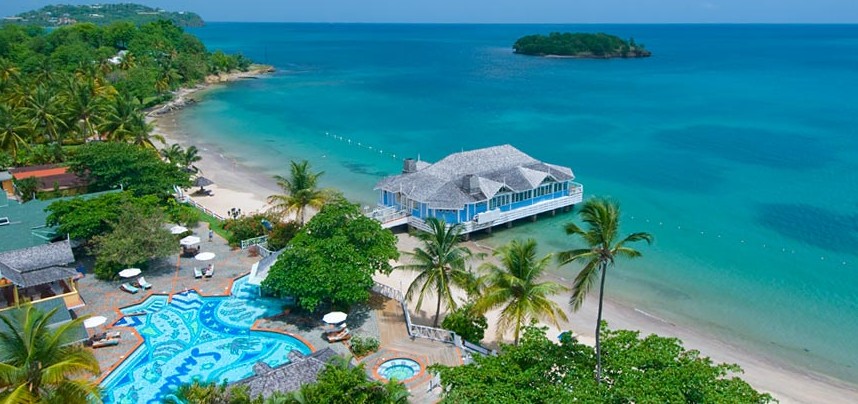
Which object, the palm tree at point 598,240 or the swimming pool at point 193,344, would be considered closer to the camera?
the palm tree at point 598,240

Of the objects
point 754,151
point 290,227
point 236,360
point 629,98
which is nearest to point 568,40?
point 629,98

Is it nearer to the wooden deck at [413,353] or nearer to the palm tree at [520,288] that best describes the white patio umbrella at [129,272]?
the wooden deck at [413,353]

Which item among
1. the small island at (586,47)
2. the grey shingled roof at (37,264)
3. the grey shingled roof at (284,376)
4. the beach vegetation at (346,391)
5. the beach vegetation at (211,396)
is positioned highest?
the small island at (586,47)

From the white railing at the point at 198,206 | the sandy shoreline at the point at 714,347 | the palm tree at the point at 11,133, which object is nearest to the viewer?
the sandy shoreline at the point at 714,347

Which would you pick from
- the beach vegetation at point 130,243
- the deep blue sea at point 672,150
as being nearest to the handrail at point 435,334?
the deep blue sea at point 672,150

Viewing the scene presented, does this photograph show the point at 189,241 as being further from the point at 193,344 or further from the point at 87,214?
the point at 193,344

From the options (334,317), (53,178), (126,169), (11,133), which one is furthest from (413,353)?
(11,133)
